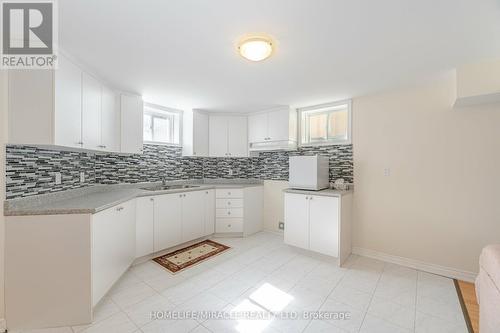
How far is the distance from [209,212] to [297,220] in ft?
4.54

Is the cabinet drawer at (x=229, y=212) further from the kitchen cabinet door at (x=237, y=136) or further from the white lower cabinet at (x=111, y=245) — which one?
the white lower cabinet at (x=111, y=245)

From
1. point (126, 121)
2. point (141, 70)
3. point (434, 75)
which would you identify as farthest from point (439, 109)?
point (126, 121)

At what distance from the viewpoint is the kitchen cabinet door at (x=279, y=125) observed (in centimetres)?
340

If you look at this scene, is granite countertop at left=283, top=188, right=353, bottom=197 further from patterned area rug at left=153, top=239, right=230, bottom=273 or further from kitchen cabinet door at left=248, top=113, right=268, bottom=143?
patterned area rug at left=153, top=239, right=230, bottom=273

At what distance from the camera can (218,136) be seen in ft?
12.6

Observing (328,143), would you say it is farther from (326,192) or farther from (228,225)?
(228,225)

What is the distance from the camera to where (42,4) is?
1312mm

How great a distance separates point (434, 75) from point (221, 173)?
3.29m

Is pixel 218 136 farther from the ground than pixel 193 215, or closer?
farther from the ground

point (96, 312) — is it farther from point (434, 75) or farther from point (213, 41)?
point (434, 75)

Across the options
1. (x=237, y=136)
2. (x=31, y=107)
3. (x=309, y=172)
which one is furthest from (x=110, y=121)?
(x=309, y=172)

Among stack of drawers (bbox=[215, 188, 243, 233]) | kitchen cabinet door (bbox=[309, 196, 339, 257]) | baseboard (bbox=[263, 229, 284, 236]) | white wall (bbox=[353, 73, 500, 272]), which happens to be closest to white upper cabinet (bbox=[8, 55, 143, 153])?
stack of drawers (bbox=[215, 188, 243, 233])

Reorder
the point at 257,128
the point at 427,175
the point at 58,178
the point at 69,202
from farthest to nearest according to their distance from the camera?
the point at 257,128
the point at 427,175
the point at 58,178
the point at 69,202

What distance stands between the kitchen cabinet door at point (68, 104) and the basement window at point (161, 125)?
1.25 m
